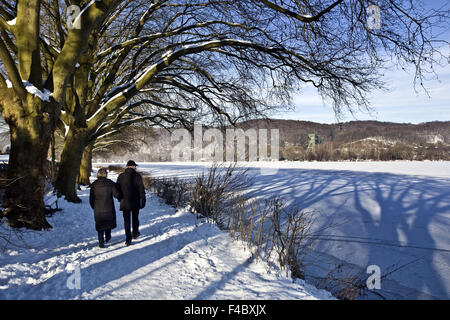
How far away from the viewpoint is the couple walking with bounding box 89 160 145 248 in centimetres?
454

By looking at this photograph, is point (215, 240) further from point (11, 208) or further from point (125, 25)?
point (125, 25)

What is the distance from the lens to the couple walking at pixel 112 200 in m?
4.54

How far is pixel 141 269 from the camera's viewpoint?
3383 millimetres

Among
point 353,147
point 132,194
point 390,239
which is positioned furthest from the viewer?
point 353,147

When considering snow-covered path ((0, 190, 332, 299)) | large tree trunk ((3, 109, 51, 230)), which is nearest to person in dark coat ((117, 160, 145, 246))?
Result: snow-covered path ((0, 190, 332, 299))

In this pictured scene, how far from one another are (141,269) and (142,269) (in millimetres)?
14

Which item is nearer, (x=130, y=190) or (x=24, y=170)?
(x=24, y=170)

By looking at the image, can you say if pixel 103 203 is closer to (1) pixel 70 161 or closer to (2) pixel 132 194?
(2) pixel 132 194

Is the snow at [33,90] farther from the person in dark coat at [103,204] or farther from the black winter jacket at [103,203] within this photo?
the black winter jacket at [103,203]

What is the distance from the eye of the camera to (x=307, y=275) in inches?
160

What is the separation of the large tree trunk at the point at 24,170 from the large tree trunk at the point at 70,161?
2884 millimetres

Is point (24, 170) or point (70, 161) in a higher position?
point (70, 161)

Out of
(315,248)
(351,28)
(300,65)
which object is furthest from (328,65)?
(315,248)

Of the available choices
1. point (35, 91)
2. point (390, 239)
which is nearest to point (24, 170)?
point (35, 91)
